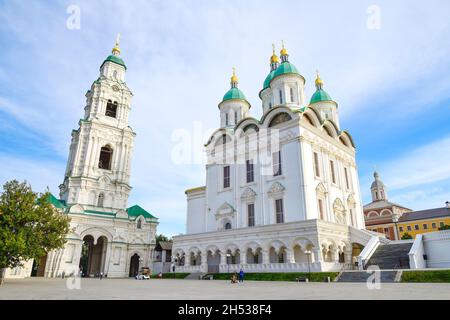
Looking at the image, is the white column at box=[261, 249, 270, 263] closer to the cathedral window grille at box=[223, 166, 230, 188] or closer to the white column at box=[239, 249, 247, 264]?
the white column at box=[239, 249, 247, 264]

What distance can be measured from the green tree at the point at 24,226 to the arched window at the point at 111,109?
23776mm

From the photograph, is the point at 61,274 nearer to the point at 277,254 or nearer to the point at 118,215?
the point at 118,215

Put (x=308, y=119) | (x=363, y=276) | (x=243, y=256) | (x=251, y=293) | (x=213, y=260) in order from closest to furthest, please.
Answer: (x=251, y=293) → (x=363, y=276) → (x=243, y=256) → (x=308, y=119) → (x=213, y=260)

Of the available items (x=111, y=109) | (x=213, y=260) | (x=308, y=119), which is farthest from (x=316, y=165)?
(x=111, y=109)

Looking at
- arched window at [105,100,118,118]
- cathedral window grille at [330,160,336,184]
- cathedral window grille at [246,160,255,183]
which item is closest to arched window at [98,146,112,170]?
arched window at [105,100,118,118]

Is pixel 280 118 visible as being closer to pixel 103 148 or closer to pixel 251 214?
pixel 251 214

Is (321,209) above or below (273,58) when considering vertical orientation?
below

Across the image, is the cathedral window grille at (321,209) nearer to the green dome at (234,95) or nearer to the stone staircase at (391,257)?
the stone staircase at (391,257)

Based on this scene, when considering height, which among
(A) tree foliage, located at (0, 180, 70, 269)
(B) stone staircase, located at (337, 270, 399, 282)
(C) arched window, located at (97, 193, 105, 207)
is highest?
(C) arched window, located at (97, 193, 105, 207)

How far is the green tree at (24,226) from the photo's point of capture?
16375mm

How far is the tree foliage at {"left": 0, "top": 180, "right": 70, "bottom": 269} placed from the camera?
1638 centimetres

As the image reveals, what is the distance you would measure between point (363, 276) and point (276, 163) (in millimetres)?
12407

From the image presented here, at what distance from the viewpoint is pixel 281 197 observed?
26.3 m

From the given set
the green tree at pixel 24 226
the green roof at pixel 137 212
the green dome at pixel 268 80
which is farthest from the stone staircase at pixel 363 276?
the green roof at pixel 137 212
